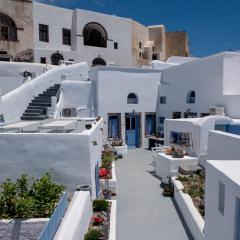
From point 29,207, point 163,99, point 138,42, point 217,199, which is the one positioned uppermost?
point 138,42

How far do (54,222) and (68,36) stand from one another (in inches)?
1114

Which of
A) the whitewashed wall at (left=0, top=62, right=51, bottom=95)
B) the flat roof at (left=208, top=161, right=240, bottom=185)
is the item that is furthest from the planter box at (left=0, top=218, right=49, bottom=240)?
the whitewashed wall at (left=0, top=62, right=51, bottom=95)

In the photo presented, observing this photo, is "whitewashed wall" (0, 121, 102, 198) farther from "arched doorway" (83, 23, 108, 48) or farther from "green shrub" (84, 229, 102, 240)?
"arched doorway" (83, 23, 108, 48)

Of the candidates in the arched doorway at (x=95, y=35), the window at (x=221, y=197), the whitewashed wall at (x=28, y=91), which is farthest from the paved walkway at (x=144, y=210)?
the arched doorway at (x=95, y=35)

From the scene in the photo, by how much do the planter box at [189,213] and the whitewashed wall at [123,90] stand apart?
11.4 metres

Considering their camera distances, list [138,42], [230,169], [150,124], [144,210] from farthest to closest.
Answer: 1. [138,42]
2. [150,124]
3. [144,210]
4. [230,169]

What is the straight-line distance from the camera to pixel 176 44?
→ 42406mm

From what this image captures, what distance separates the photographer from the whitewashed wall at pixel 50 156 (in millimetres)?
9898

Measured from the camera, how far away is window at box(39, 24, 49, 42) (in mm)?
29672

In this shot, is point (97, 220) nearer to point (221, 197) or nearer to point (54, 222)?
point (54, 222)

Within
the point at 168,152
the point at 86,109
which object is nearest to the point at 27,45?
the point at 86,109

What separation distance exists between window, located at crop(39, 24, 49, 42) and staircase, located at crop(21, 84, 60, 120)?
11105 millimetres

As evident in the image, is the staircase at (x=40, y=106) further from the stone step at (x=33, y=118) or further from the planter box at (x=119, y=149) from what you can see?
the planter box at (x=119, y=149)

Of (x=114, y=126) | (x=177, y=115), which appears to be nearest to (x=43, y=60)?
(x=114, y=126)
